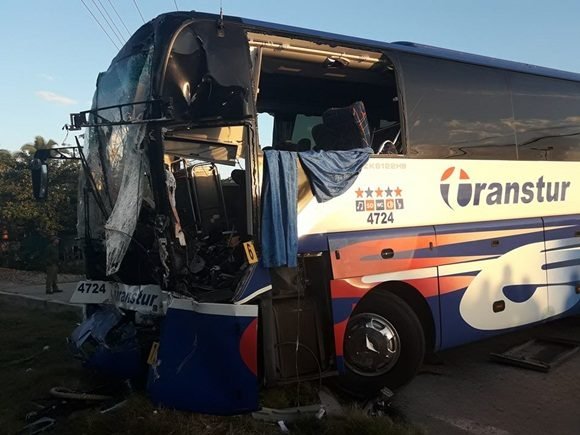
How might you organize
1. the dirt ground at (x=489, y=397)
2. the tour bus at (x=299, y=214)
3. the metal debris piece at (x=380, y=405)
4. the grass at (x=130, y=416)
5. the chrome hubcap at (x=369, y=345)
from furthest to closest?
the chrome hubcap at (x=369, y=345) < the metal debris piece at (x=380, y=405) < the dirt ground at (x=489, y=397) < the tour bus at (x=299, y=214) < the grass at (x=130, y=416)

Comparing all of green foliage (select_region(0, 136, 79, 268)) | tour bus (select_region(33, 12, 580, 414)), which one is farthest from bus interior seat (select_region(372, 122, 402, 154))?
green foliage (select_region(0, 136, 79, 268))

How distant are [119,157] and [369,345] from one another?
2.86 m

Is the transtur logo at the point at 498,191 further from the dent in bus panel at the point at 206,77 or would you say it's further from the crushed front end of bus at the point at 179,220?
the dent in bus panel at the point at 206,77

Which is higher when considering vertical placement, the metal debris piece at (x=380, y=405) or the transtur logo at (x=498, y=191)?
the transtur logo at (x=498, y=191)

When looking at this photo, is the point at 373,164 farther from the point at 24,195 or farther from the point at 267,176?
the point at 24,195

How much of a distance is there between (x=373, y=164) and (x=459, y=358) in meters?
2.86

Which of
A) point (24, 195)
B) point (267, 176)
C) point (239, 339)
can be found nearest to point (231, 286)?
point (239, 339)

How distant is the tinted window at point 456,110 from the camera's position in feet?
18.5

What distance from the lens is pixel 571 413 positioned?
188 inches

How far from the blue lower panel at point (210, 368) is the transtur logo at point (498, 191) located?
2753 mm

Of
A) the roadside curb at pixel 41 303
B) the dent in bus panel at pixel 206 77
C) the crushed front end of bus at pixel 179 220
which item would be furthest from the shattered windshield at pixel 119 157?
the roadside curb at pixel 41 303

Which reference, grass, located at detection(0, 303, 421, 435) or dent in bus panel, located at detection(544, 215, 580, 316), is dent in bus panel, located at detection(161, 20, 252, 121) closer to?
grass, located at detection(0, 303, 421, 435)

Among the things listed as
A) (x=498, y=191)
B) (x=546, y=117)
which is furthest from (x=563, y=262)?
(x=546, y=117)

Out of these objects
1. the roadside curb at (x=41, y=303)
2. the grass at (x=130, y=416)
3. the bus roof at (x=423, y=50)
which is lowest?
the grass at (x=130, y=416)
